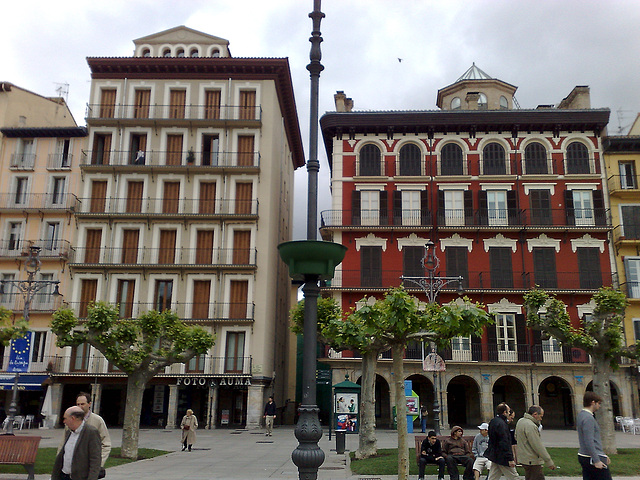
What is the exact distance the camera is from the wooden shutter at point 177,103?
1592 inches

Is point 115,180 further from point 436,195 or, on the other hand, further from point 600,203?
point 600,203

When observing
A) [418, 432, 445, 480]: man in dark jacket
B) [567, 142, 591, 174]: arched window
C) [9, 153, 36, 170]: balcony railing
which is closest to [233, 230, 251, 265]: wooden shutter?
[9, 153, 36, 170]: balcony railing

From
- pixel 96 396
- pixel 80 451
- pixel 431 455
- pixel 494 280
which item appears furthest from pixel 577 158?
pixel 80 451

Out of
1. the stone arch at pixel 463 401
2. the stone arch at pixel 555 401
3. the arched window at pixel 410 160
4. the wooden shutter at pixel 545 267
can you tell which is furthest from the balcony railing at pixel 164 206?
the stone arch at pixel 555 401

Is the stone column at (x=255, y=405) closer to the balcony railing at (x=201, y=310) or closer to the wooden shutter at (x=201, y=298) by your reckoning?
the balcony railing at (x=201, y=310)

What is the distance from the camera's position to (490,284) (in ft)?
123

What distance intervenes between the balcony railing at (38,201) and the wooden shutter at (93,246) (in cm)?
240

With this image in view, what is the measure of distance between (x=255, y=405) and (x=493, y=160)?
21792 mm

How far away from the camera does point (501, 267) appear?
3800 cm

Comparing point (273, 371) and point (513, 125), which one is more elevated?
point (513, 125)

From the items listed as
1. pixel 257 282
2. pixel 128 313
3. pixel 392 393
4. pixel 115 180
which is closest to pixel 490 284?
pixel 392 393

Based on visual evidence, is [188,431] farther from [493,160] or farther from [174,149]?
[493,160]

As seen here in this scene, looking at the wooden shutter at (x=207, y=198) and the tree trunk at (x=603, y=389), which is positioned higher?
the wooden shutter at (x=207, y=198)

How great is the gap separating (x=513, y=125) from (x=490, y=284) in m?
10.7
